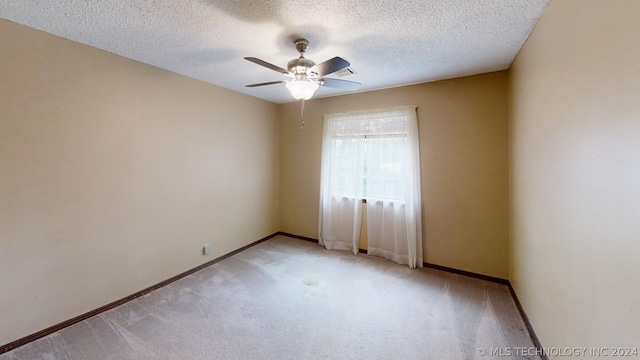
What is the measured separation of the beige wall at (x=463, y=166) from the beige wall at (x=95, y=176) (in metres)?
2.44

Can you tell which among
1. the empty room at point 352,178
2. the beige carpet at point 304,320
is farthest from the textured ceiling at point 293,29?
the beige carpet at point 304,320

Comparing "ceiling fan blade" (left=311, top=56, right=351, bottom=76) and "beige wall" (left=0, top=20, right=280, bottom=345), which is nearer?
"ceiling fan blade" (left=311, top=56, right=351, bottom=76)

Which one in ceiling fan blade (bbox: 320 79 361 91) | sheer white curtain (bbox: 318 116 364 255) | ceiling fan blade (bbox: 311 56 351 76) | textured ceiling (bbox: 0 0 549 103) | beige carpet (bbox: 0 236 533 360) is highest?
textured ceiling (bbox: 0 0 549 103)

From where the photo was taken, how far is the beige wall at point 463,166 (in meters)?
2.69

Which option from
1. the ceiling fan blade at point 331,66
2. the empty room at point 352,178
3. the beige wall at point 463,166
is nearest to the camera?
the empty room at point 352,178

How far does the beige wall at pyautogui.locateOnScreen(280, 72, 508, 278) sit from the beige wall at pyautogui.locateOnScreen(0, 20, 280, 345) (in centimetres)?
244

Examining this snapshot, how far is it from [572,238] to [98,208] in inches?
137

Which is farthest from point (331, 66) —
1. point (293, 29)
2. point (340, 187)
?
point (340, 187)

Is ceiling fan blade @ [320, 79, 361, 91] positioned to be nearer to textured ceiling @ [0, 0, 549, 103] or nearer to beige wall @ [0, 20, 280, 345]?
textured ceiling @ [0, 0, 549, 103]

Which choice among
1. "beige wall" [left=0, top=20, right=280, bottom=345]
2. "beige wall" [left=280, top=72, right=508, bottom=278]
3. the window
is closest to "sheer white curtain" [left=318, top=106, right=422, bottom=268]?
the window

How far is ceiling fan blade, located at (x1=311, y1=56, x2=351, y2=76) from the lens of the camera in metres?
1.69

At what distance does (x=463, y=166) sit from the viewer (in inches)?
113

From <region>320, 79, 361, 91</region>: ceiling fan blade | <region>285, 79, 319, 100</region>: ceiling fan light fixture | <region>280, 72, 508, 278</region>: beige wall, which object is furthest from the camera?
<region>280, 72, 508, 278</region>: beige wall

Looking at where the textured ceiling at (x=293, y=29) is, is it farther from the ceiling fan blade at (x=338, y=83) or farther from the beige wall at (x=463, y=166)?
the beige wall at (x=463, y=166)
